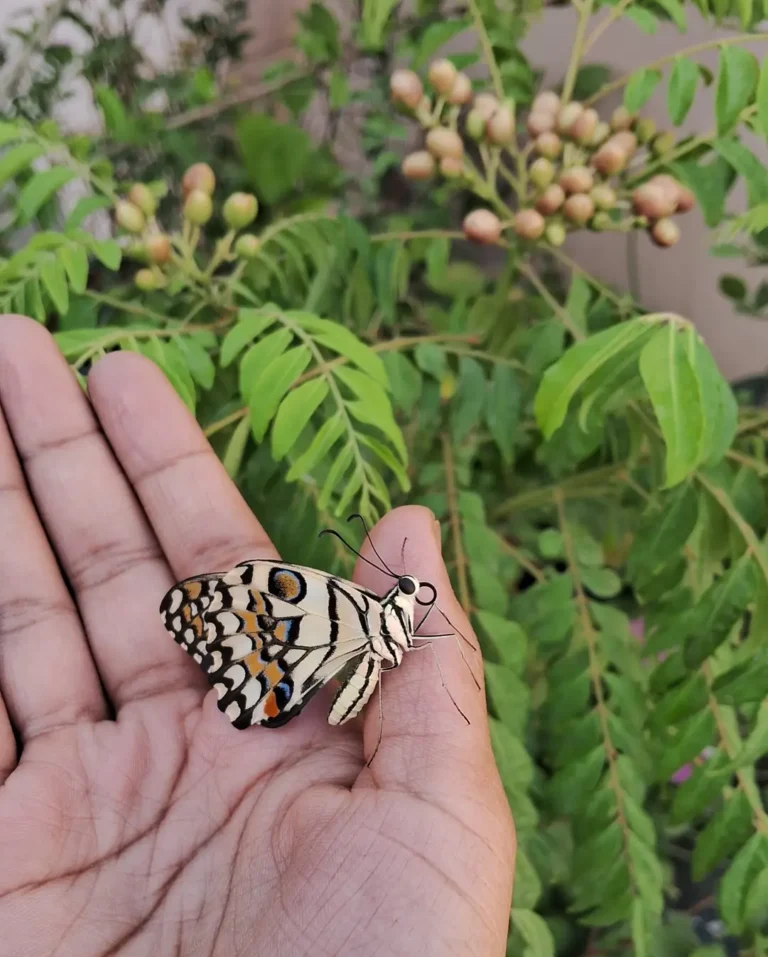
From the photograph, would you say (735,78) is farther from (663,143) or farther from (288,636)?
(288,636)

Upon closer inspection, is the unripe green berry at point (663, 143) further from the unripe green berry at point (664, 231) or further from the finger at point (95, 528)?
the finger at point (95, 528)

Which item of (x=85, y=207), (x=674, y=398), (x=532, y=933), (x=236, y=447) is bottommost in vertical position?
(x=532, y=933)

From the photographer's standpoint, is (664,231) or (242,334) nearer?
(242,334)

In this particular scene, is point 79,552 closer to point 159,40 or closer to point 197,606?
point 197,606

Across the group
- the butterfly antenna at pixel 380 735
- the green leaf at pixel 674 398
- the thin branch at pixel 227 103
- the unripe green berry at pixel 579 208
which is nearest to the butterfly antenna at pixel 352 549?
the butterfly antenna at pixel 380 735

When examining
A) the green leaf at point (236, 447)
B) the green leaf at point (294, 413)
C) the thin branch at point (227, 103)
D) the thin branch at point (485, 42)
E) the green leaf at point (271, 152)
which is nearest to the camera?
the green leaf at point (294, 413)

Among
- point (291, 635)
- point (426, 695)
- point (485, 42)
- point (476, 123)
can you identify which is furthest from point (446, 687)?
point (485, 42)

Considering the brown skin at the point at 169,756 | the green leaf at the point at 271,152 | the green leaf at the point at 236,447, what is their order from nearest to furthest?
the brown skin at the point at 169,756 < the green leaf at the point at 236,447 < the green leaf at the point at 271,152
